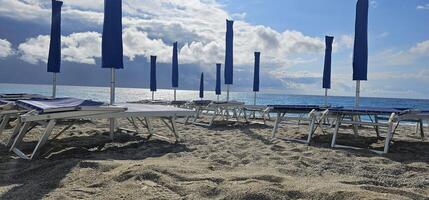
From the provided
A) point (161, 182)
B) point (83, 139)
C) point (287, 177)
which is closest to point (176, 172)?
point (161, 182)

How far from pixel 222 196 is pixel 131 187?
0.65m

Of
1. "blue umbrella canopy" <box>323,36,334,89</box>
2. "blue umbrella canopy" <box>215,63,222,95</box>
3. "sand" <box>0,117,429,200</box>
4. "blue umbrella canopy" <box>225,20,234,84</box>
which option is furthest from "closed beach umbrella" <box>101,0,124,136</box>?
"blue umbrella canopy" <box>215,63,222,95</box>

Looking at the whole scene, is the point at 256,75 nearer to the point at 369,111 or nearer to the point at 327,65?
the point at 327,65

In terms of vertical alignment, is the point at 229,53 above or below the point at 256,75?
above

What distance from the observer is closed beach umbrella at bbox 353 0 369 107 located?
6242 millimetres

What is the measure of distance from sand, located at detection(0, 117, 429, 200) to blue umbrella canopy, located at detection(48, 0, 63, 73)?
13.7ft

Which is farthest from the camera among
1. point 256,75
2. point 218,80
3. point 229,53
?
point 218,80

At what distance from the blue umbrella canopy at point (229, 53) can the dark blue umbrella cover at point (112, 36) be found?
15.2 ft

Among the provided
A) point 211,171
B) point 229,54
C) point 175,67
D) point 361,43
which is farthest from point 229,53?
point 211,171

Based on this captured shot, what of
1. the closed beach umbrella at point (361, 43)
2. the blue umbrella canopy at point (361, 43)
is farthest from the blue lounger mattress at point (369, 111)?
the blue umbrella canopy at point (361, 43)

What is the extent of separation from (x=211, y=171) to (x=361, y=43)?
4098 millimetres

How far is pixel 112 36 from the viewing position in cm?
589

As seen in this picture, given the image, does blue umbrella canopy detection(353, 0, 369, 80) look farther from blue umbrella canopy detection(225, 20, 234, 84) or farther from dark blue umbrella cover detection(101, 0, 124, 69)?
Result: blue umbrella canopy detection(225, 20, 234, 84)

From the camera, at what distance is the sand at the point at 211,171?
2639mm
